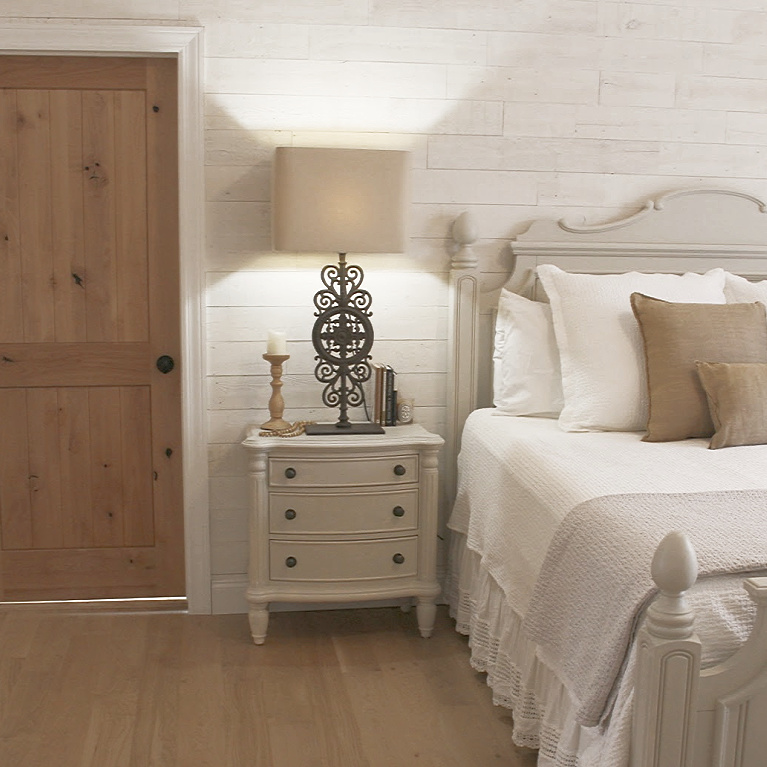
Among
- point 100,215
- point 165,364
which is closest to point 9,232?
point 100,215

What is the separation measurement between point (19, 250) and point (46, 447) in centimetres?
69

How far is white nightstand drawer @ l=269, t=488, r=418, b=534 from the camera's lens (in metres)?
3.06

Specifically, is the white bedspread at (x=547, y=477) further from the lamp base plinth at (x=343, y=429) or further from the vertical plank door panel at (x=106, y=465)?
the vertical plank door panel at (x=106, y=465)

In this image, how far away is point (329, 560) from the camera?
3.08m

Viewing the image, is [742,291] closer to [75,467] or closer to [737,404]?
[737,404]

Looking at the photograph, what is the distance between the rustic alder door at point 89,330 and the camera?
3.22 m

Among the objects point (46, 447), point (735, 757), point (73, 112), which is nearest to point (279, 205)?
point (73, 112)

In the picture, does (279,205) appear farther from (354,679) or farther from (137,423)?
(354,679)

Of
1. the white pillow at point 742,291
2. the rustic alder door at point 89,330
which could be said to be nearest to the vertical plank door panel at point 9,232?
the rustic alder door at point 89,330

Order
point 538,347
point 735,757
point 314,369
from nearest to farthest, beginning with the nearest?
1. point 735,757
2. point 538,347
3. point 314,369

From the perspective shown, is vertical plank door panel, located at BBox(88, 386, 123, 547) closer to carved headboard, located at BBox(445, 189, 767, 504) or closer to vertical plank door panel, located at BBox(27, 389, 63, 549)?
vertical plank door panel, located at BBox(27, 389, 63, 549)

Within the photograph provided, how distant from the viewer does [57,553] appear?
134 inches

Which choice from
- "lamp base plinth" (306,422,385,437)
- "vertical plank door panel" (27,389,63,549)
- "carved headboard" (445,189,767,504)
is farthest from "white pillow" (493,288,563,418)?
"vertical plank door panel" (27,389,63,549)

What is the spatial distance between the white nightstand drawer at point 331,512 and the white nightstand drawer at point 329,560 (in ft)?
0.16
